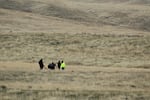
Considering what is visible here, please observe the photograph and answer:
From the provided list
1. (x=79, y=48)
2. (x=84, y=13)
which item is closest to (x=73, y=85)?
(x=79, y=48)

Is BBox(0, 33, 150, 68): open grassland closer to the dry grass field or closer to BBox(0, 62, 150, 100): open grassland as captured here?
the dry grass field

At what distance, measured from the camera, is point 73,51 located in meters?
52.2

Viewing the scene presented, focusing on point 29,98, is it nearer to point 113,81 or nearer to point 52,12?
point 113,81

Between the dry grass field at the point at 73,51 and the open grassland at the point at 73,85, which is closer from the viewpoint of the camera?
the open grassland at the point at 73,85

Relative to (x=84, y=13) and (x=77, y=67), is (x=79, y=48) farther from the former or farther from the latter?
(x=84, y=13)

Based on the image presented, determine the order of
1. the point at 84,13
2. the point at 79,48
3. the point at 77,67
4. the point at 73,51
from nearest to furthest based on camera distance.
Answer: the point at 77,67 < the point at 73,51 < the point at 79,48 < the point at 84,13

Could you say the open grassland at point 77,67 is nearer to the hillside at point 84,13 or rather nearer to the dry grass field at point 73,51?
the dry grass field at point 73,51

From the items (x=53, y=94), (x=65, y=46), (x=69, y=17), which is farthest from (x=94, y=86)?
(x=69, y=17)

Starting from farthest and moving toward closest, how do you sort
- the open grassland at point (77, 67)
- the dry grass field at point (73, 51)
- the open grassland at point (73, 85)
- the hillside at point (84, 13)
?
the hillside at point (84, 13) < the dry grass field at point (73, 51) < the open grassland at point (77, 67) < the open grassland at point (73, 85)

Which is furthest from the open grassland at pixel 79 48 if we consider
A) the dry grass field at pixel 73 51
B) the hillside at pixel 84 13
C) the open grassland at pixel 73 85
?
the hillside at pixel 84 13

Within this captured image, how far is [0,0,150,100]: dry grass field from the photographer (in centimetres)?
2550

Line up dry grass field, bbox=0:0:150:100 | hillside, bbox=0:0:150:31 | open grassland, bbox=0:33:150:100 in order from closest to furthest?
open grassland, bbox=0:33:150:100 → dry grass field, bbox=0:0:150:100 → hillside, bbox=0:0:150:31

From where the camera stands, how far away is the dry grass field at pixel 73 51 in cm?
2550

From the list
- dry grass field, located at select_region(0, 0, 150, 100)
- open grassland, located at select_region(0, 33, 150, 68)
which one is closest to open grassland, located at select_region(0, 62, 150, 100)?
dry grass field, located at select_region(0, 0, 150, 100)
